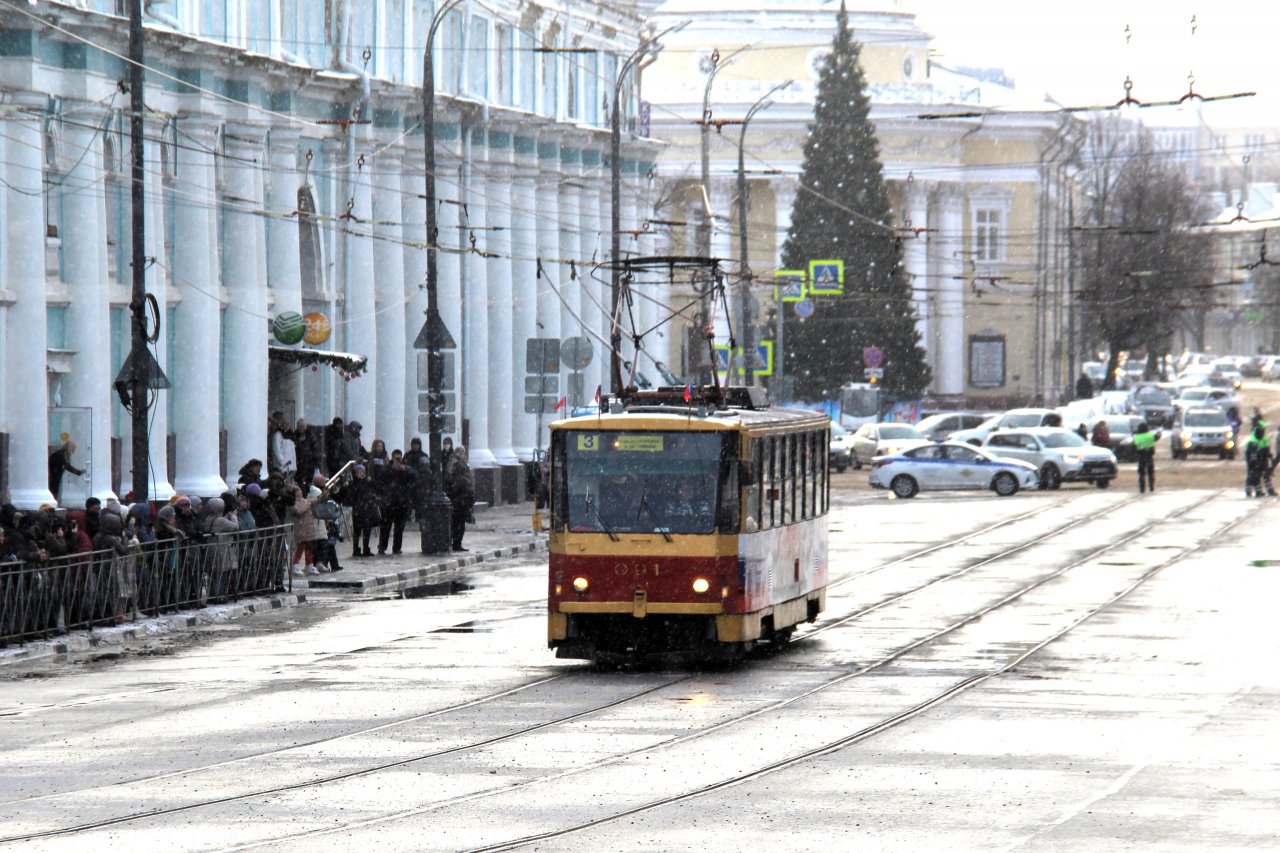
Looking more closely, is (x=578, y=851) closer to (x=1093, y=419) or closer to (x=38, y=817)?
(x=38, y=817)

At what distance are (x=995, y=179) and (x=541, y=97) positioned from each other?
44.1m

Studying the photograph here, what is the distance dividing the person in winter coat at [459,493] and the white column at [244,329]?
11.9ft

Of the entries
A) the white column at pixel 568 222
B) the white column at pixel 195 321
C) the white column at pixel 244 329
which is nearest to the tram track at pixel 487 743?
the white column at pixel 195 321

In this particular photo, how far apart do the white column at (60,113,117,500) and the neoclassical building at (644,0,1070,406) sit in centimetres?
5550

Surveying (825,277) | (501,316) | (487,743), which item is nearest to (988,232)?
(825,277)

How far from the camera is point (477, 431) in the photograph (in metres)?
50.7

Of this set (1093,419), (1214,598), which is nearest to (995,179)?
(1093,419)

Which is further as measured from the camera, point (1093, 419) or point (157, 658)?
point (1093, 419)

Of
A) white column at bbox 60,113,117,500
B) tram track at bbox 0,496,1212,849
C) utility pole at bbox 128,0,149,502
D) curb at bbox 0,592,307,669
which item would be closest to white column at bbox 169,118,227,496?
white column at bbox 60,113,117,500

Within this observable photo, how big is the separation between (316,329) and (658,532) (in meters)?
21.0

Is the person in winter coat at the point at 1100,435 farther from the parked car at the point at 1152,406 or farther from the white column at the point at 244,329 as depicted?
the white column at the point at 244,329

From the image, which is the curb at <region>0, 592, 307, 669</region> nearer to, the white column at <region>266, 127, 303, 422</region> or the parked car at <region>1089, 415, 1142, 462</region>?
the white column at <region>266, 127, 303, 422</region>

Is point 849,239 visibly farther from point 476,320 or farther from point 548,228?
point 476,320

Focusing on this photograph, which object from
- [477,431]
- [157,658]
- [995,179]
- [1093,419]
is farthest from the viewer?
[995,179]
